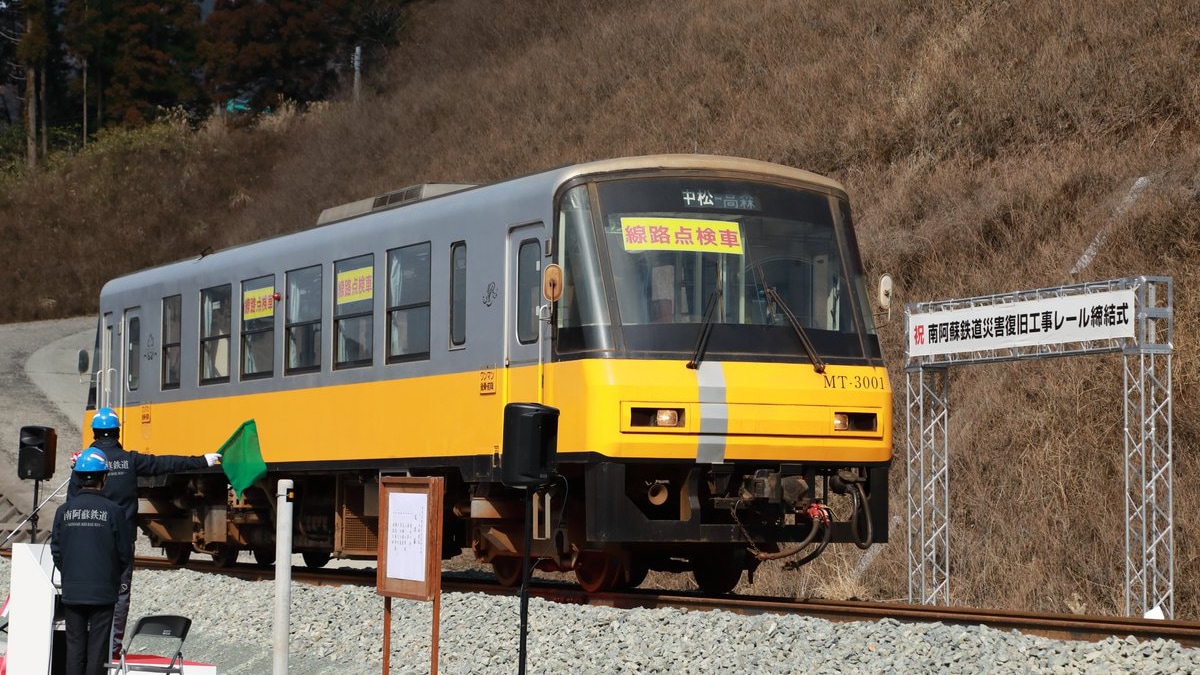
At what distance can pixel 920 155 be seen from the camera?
24.9m

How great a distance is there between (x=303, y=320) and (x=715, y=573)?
4614 millimetres

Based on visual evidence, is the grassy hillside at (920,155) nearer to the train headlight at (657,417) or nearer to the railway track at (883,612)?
the railway track at (883,612)

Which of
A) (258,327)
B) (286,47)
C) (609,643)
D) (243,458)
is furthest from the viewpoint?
(286,47)

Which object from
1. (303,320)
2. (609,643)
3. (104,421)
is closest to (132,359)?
(303,320)

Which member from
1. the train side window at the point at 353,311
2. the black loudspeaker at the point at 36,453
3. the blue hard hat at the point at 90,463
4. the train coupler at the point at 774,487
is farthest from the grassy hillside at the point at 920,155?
the blue hard hat at the point at 90,463

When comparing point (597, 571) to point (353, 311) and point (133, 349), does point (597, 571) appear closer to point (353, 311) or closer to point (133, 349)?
point (353, 311)

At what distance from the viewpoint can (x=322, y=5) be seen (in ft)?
192

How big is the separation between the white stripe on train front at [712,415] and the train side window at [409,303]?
Answer: 2791 millimetres

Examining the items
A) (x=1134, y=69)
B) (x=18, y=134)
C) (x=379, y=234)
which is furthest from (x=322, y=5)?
(x=379, y=234)

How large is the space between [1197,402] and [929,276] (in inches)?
220

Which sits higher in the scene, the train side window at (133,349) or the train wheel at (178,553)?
the train side window at (133,349)

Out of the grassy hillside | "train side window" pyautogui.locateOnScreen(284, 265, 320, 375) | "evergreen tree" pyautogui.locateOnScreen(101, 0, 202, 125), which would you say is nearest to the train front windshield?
the grassy hillside

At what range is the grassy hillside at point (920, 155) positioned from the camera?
16.3m

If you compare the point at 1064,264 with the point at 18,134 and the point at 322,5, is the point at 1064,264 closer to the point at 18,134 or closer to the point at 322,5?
the point at 322,5
